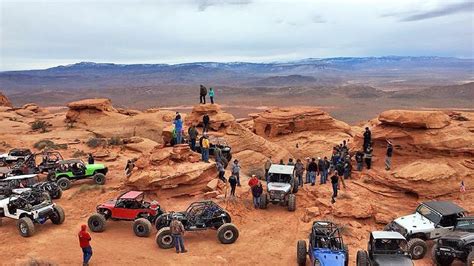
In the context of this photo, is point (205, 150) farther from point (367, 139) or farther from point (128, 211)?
point (367, 139)

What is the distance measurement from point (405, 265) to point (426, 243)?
4.08m

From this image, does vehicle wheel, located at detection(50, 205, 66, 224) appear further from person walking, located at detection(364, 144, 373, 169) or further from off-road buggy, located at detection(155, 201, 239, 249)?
person walking, located at detection(364, 144, 373, 169)

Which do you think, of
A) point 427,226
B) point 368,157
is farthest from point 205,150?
point 427,226

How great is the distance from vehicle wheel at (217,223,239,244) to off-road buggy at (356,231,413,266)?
501 centimetres

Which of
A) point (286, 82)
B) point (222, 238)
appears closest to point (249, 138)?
point (222, 238)

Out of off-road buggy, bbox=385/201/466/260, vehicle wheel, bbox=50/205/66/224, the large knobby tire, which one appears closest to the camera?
the large knobby tire

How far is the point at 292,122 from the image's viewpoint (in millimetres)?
36469

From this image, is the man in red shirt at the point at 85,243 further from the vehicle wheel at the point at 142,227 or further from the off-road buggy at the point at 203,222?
the vehicle wheel at the point at 142,227

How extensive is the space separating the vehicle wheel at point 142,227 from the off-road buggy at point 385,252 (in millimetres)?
8306

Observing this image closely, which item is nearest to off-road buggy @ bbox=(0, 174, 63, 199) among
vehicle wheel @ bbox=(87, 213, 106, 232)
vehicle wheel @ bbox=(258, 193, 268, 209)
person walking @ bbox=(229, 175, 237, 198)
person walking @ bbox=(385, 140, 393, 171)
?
vehicle wheel @ bbox=(87, 213, 106, 232)

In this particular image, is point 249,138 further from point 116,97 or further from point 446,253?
point 116,97

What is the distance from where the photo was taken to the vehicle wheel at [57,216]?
58.5ft

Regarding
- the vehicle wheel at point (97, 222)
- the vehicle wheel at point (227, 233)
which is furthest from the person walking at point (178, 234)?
the vehicle wheel at point (97, 222)

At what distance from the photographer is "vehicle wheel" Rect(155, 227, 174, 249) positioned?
1605 centimetres
